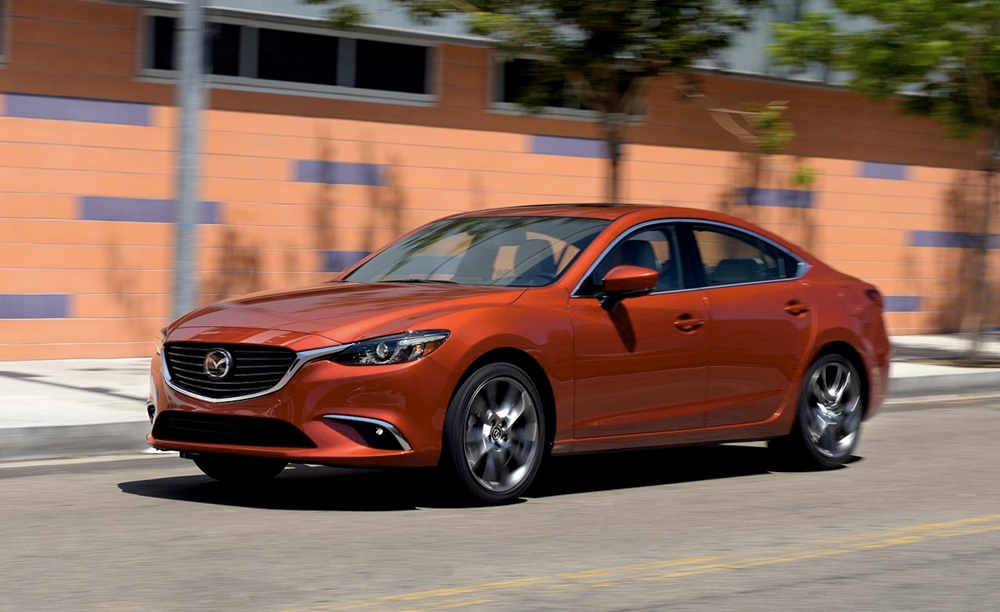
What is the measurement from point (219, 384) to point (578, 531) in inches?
73.4

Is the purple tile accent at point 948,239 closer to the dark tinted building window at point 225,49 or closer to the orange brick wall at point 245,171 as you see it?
the orange brick wall at point 245,171

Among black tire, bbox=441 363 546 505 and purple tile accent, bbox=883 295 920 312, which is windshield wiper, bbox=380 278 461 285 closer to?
black tire, bbox=441 363 546 505

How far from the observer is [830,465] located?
9703mm

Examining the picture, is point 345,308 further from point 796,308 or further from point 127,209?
point 127,209

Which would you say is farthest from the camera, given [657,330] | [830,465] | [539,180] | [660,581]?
[539,180]

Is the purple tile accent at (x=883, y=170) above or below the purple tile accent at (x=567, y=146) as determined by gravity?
below

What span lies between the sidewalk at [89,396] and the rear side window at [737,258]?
384 cm

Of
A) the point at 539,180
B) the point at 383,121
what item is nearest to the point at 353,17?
the point at 383,121

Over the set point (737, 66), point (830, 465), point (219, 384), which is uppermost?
point (737, 66)

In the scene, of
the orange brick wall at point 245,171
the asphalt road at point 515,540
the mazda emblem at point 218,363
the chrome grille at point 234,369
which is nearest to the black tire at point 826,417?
the asphalt road at point 515,540

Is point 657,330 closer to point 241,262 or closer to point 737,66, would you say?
point 241,262

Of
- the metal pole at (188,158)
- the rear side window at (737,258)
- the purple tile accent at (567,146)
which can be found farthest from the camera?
the purple tile accent at (567,146)

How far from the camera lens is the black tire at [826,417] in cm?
952

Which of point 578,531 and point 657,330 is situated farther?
point 657,330
